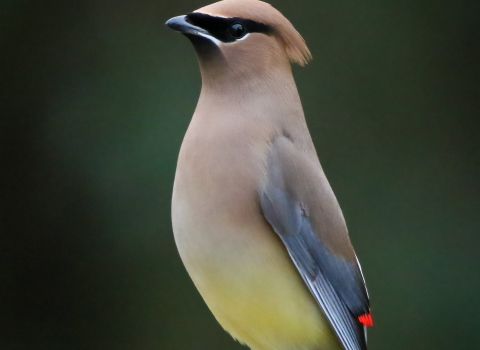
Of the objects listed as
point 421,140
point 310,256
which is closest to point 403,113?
point 421,140

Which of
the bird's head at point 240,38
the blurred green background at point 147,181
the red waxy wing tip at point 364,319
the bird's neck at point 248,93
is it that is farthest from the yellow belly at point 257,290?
the blurred green background at point 147,181

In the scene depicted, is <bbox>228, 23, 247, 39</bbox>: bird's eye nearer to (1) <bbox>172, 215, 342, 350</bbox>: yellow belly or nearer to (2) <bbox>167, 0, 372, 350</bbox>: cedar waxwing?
(2) <bbox>167, 0, 372, 350</bbox>: cedar waxwing

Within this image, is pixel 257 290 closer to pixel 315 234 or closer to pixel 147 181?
pixel 315 234

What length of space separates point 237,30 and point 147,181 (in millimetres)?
1934

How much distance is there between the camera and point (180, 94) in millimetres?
4254

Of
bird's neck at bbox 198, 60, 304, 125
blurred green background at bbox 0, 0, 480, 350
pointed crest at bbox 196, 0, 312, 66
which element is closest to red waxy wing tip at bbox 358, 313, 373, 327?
bird's neck at bbox 198, 60, 304, 125

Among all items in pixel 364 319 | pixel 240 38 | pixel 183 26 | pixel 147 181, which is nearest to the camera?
pixel 183 26

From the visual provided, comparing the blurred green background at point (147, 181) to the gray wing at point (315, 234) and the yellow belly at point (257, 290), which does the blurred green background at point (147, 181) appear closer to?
the gray wing at point (315, 234)

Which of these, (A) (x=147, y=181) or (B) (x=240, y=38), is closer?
(B) (x=240, y=38)

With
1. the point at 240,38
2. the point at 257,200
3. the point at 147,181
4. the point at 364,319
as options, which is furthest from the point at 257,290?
the point at 147,181

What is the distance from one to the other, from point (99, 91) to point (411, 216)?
1.74m

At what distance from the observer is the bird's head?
2232 mm

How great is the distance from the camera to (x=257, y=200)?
223 cm

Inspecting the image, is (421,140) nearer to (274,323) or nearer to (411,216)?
(411,216)
